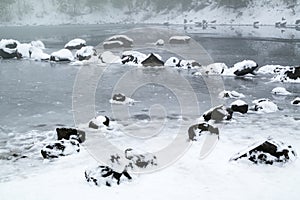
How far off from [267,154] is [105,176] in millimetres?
4263

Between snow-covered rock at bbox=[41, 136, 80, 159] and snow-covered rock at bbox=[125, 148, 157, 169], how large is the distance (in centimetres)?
175

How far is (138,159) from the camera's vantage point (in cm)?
966

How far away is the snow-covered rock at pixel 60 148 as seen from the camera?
10312mm

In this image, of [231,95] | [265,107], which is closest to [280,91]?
[231,95]

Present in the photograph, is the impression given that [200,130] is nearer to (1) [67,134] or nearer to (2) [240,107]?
(2) [240,107]

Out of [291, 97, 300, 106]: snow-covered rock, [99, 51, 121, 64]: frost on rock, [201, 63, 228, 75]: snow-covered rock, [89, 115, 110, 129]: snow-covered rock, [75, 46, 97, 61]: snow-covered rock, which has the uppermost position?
[75, 46, 97, 61]: snow-covered rock

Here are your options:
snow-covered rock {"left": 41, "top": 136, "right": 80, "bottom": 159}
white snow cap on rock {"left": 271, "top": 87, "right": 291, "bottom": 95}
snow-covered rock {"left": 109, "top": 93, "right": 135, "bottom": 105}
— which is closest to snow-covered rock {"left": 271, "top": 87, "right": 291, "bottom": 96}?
white snow cap on rock {"left": 271, "top": 87, "right": 291, "bottom": 95}

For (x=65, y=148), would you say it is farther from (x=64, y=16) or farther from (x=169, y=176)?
(x=64, y=16)

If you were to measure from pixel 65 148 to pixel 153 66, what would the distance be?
17803 millimetres

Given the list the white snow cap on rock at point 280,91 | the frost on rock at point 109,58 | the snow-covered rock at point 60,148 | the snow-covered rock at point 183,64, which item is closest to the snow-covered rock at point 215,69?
the snow-covered rock at point 183,64

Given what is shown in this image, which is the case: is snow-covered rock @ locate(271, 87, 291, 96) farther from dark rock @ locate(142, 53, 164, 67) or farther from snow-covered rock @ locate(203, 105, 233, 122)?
dark rock @ locate(142, 53, 164, 67)

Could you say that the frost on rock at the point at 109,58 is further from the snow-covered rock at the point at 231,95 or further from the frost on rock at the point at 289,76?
the snow-covered rock at the point at 231,95

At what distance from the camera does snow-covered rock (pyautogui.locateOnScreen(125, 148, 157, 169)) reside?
31.2ft

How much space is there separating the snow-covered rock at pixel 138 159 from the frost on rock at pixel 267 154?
2123 millimetres
